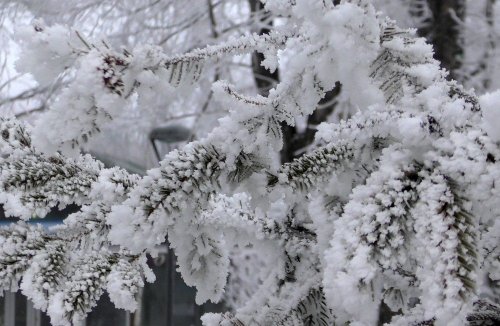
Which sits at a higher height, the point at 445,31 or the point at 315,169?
the point at 445,31

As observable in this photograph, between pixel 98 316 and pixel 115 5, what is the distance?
3.04 metres

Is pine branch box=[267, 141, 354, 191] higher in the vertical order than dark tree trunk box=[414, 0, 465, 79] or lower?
lower

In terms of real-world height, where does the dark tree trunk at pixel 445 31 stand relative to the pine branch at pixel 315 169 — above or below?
above

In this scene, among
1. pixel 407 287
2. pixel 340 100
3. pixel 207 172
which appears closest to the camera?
pixel 207 172

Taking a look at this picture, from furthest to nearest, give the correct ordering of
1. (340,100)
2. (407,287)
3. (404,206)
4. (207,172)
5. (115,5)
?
1. (340,100)
2. (115,5)
3. (407,287)
4. (207,172)
5. (404,206)

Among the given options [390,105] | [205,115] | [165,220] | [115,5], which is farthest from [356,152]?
[205,115]

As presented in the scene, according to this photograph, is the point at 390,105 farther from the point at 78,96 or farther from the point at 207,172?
the point at 78,96

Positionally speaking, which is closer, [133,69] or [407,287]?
[133,69]

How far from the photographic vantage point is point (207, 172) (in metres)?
1.05

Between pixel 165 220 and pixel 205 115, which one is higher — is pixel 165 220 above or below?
below

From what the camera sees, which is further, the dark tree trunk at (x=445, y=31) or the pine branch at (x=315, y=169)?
the dark tree trunk at (x=445, y=31)

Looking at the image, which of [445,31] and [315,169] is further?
[445,31]

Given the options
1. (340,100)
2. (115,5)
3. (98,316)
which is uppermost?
(115,5)

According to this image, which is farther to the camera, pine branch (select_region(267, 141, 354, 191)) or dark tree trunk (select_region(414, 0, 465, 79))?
dark tree trunk (select_region(414, 0, 465, 79))
